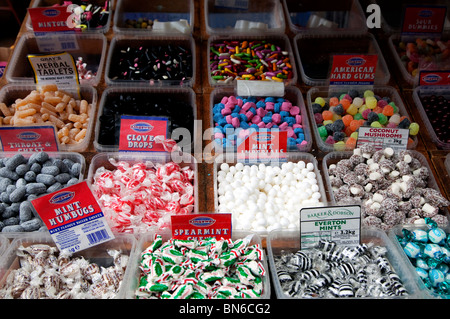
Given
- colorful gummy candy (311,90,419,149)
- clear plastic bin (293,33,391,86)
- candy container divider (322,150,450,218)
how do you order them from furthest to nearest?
clear plastic bin (293,33,391,86), colorful gummy candy (311,90,419,149), candy container divider (322,150,450,218)

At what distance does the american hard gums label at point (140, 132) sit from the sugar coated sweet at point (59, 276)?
0.62 metres

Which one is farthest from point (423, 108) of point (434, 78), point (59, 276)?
point (59, 276)

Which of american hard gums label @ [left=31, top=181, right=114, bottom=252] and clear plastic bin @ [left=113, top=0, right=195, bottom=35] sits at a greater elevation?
clear plastic bin @ [left=113, top=0, right=195, bottom=35]

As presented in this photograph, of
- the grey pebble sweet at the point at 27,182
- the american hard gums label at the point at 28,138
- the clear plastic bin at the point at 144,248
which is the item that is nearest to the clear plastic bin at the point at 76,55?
the american hard gums label at the point at 28,138

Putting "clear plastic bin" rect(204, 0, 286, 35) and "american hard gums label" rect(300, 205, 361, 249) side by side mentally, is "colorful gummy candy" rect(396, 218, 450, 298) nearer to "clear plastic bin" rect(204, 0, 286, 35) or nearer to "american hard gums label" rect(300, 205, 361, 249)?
"american hard gums label" rect(300, 205, 361, 249)

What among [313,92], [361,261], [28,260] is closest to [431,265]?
[361,261]

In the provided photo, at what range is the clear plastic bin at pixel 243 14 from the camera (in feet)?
10.3

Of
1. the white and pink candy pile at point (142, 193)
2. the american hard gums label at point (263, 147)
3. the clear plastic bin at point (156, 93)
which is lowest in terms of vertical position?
the white and pink candy pile at point (142, 193)

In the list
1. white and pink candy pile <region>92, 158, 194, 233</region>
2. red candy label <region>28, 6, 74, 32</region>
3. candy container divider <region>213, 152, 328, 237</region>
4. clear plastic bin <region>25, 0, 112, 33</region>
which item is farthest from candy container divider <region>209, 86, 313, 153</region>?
red candy label <region>28, 6, 74, 32</region>

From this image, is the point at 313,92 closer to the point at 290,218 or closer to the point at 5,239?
the point at 290,218

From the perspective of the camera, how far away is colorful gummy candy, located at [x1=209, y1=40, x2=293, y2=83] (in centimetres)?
275

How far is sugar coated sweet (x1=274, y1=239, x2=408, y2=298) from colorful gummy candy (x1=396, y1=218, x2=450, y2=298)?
107mm

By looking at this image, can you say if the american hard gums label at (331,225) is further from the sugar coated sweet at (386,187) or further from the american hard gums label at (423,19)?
the american hard gums label at (423,19)

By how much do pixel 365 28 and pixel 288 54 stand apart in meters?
0.60
